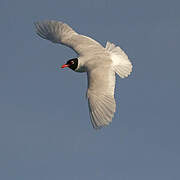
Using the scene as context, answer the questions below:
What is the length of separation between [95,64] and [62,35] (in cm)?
250

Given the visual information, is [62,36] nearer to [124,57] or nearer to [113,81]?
[124,57]

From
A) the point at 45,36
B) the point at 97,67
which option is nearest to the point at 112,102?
the point at 97,67

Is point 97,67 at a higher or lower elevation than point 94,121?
A: higher

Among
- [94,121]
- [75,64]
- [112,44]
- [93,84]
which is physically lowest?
[94,121]

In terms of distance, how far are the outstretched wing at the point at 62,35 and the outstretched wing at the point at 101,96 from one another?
5.76 feet

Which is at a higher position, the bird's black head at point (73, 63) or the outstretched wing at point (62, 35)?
the outstretched wing at point (62, 35)

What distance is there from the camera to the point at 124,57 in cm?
1336

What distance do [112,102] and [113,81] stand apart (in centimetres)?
84

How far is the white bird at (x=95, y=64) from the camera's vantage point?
10.7 meters

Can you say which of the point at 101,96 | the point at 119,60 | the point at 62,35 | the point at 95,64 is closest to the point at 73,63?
the point at 95,64

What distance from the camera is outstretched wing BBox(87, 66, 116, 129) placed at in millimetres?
10452

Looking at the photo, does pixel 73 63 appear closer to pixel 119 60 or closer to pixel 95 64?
pixel 95 64

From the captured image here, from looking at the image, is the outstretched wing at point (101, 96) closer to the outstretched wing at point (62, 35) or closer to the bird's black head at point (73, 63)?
the bird's black head at point (73, 63)

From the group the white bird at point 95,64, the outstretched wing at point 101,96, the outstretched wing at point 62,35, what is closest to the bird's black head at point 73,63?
the white bird at point 95,64
